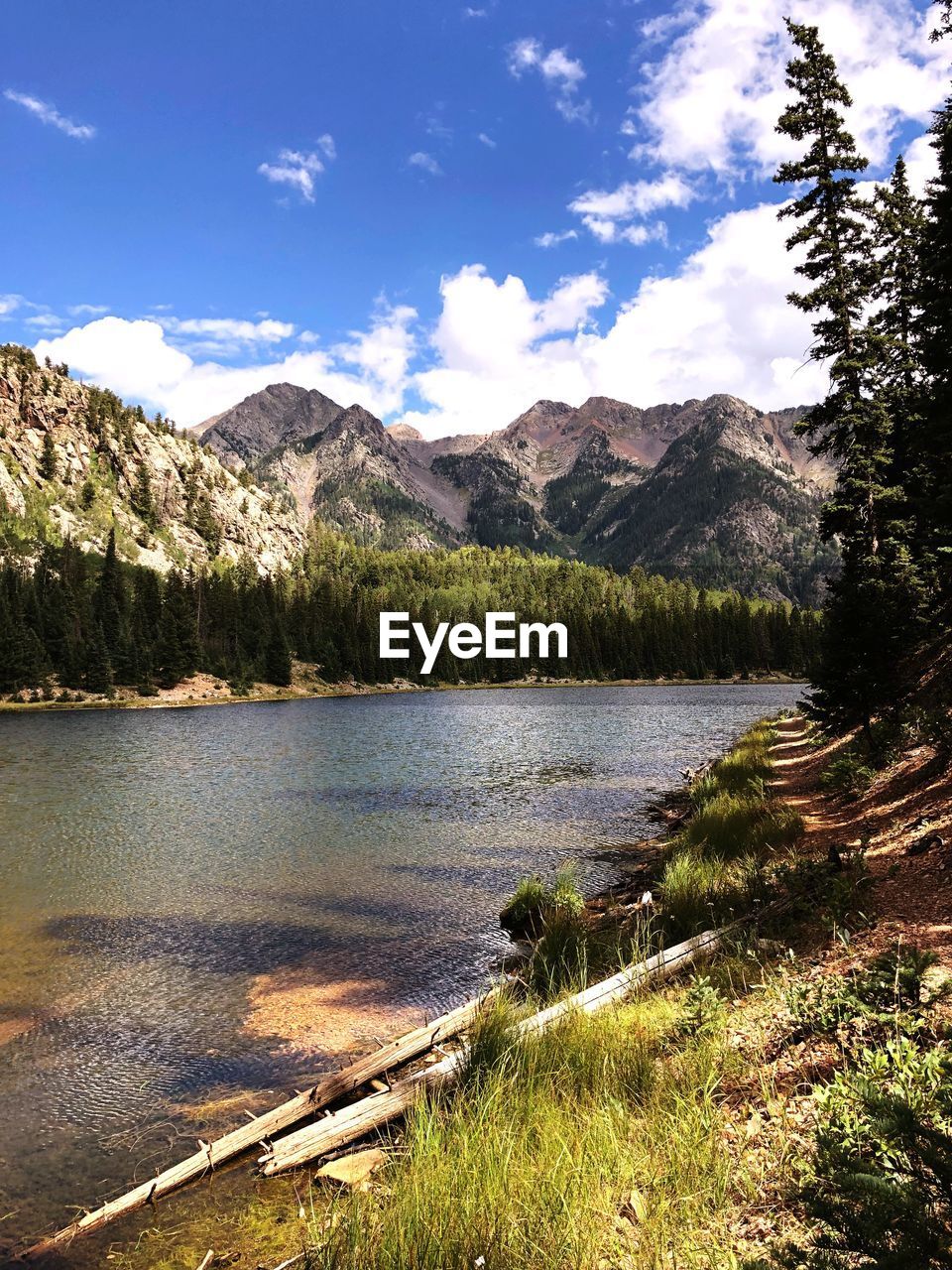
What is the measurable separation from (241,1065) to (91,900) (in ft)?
37.3

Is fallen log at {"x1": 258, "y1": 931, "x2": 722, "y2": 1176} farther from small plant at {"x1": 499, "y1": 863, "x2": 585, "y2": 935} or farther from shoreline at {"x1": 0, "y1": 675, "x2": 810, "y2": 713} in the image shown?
shoreline at {"x1": 0, "y1": 675, "x2": 810, "y2": 713}

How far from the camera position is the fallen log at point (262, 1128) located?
782cm

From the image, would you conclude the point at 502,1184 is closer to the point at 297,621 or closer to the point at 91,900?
the point at 91,900

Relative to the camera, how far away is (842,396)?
88.6 feet

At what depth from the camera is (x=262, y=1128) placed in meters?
8.81

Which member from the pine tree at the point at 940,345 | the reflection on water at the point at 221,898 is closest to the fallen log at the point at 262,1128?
the reflection on water at the point at 221,898

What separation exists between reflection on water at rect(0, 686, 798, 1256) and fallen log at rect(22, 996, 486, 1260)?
745mm

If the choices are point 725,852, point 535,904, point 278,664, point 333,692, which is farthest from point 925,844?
point 333,692

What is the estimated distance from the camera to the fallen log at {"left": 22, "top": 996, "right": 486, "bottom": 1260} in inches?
308

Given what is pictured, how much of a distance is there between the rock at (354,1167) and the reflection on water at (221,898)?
310cm

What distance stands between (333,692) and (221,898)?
133472mm

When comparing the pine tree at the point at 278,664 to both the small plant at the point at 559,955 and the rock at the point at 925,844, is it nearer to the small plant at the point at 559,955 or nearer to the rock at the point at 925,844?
the small plant at the point at 559,955

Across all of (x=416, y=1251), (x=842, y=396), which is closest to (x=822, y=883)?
(x=416, y=1251)

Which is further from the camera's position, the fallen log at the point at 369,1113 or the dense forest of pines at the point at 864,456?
the dense forest of pines at the point at 864,456
